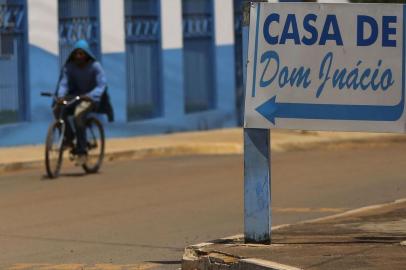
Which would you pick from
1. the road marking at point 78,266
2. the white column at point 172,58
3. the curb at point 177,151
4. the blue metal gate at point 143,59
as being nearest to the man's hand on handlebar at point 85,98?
the curb at point 177,151

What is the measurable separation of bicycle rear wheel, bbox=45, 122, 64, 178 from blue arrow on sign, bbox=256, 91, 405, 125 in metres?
6.58

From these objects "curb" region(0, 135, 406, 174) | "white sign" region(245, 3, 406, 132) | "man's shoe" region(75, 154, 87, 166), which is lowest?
"curb" region(0, 135, 406, 174)

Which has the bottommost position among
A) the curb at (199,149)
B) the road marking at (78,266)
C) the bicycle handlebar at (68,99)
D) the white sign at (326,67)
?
the curb at (199,149)

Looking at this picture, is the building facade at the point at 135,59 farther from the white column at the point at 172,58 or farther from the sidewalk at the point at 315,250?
the sidewalk at the point at 315,250

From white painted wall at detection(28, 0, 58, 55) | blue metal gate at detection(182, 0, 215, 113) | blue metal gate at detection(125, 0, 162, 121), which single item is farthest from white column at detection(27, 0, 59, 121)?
blue metal gate at detection(182, 0, 215, 113)

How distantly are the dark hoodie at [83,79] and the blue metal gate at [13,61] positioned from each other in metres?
4.10

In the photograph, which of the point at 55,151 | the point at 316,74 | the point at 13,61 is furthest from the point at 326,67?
the point at 13,61

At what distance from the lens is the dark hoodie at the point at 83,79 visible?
14.5m

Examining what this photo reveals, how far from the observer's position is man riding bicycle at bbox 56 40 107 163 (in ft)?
47.0

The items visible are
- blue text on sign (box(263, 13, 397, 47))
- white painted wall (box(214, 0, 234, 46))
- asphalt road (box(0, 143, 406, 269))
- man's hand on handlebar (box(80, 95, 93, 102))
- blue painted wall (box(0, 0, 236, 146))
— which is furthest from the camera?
white painted wall (box(214, 0, 234, 46))

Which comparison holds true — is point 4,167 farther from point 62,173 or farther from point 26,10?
point 26,10


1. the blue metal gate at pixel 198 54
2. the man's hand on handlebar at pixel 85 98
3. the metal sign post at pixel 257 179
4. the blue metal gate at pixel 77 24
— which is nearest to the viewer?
the metal sign post at pixel 257 179

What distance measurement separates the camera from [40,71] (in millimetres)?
19156

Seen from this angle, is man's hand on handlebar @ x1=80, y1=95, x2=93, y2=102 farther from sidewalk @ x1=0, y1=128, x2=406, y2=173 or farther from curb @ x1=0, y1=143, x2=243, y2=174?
curb @ x1=0, y1=143, x2=243, y2=174
